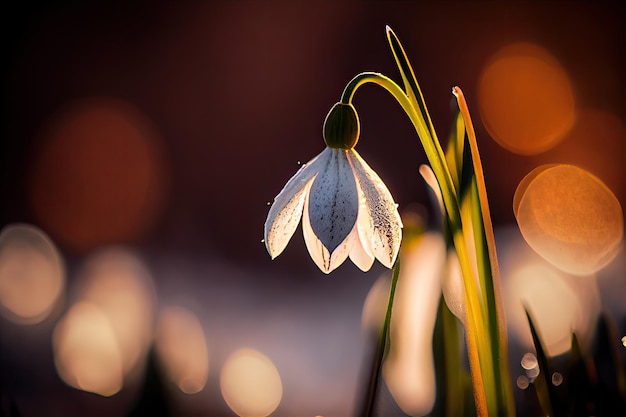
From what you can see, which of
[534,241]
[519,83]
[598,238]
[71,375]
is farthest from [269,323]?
[519,83]

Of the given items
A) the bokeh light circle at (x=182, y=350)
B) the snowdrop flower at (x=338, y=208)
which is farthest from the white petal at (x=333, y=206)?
the bokeh light circle at (x=182, y=350)

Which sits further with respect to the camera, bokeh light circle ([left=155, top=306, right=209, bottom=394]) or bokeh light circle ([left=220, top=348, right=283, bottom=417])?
bokeh light circle ([left=220, top=348, right=283, bottom=417])

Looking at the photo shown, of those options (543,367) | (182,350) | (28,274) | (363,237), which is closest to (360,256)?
(363,237)

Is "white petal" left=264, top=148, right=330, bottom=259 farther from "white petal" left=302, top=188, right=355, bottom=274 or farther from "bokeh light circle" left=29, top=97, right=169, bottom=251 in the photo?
"bokeh light circle" left=29, top=97, right=169, bottom=251

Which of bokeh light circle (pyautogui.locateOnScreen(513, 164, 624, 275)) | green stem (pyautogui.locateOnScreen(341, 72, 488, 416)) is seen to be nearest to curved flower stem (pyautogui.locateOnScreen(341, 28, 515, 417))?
green stem (pyautogui.locateOnScreen(341, 72, 488, 416))

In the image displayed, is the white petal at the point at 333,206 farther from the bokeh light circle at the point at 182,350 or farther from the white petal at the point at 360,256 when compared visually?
the bokeh light circle at the point at 182,350

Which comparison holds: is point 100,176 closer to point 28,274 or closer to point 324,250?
point 28,274

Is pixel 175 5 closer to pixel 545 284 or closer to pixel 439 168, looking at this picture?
pixel 545 284
